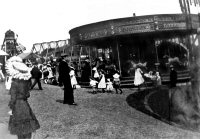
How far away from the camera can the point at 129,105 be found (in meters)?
11.9

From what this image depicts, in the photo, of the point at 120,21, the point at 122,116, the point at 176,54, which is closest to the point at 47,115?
the point at 122,116

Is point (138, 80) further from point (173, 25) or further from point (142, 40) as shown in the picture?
point (142, 40)

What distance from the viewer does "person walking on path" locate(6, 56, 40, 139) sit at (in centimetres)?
525

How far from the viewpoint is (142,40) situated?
21203 millimetres

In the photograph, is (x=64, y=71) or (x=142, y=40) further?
(x=142, y=40)

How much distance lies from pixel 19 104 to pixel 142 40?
1680 centimetres

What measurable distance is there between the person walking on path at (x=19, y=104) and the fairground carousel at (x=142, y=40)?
13.1 metres

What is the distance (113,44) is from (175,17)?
18.4ft

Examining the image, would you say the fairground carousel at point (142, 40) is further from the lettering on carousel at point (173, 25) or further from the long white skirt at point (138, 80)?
the long white skirt at point (138, 80)

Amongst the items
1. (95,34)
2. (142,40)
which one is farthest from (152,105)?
(142,40)

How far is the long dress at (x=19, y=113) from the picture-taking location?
5246 millimetres

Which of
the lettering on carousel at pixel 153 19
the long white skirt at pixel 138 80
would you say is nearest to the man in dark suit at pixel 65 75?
the long white skirt at pixel 138 80

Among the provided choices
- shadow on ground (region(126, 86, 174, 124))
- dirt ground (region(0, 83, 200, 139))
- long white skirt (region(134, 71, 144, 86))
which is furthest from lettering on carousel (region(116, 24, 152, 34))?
dirt ground (region(0, 83, 200, 139))

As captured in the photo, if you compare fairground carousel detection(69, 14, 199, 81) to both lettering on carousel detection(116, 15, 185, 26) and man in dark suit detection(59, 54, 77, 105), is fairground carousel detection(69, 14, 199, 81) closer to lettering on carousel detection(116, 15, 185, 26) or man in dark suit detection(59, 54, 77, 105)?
lettering on carousel detection(116, 15, 185, 26)
